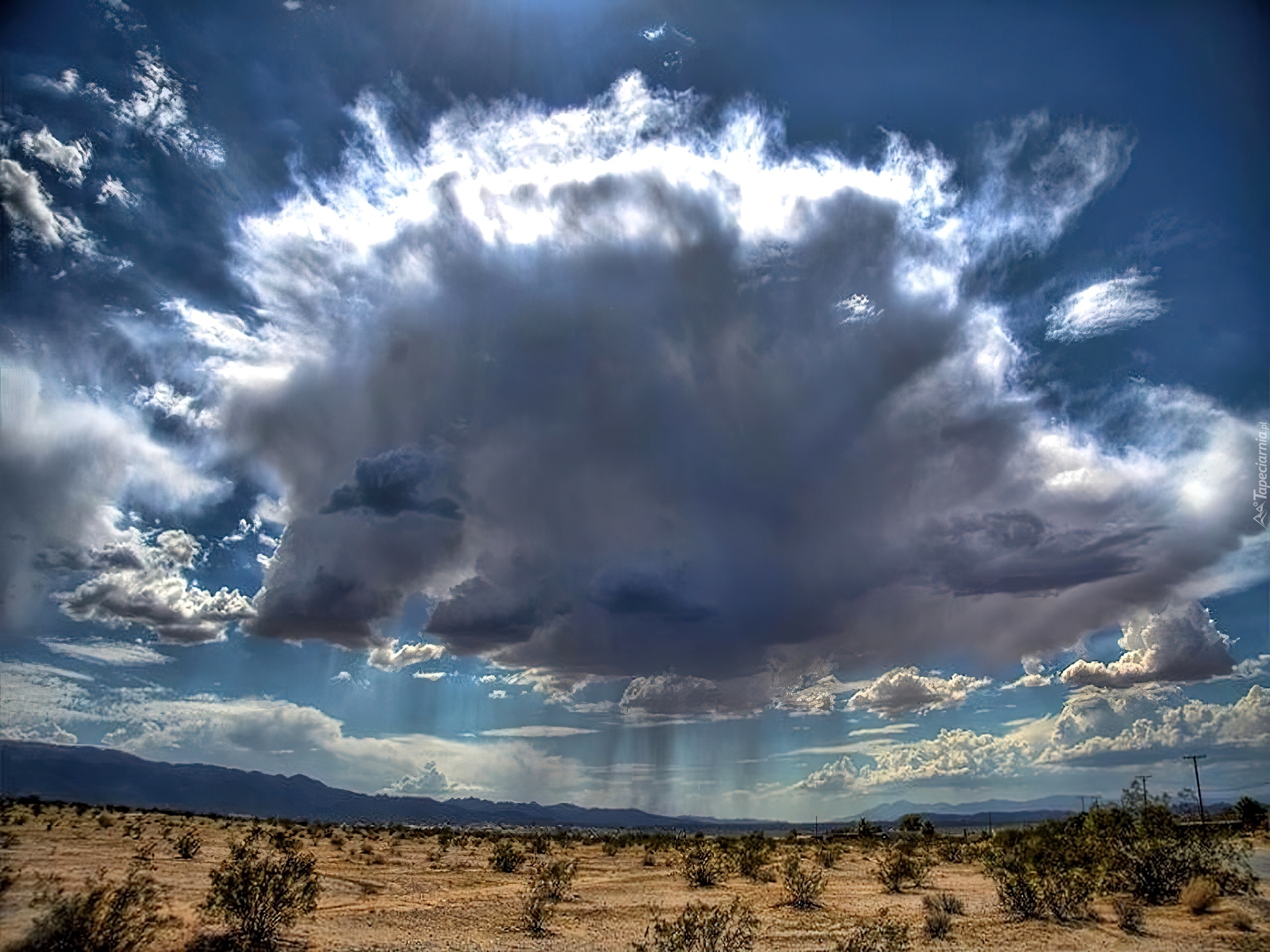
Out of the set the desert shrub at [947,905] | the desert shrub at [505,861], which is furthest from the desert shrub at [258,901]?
the desert shrub at [505,861]

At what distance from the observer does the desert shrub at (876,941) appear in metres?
18.7

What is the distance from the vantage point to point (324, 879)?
110 ft

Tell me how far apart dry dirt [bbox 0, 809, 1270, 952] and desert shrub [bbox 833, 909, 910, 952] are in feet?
2.08

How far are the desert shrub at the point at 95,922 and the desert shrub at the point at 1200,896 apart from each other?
33907 millimetres

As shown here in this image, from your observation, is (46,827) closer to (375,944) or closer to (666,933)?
(375,944)

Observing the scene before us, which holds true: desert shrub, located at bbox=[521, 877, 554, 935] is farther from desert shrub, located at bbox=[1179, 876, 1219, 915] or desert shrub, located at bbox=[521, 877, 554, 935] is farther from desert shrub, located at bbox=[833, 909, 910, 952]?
desert shrub, located at bbox=[1179, 876, 1219, 915]

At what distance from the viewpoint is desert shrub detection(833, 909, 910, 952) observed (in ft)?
61.3

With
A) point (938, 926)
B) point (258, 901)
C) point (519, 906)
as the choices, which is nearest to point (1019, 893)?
point (938, 926)

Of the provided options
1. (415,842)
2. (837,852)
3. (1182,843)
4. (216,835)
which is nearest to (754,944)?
(1182,843)

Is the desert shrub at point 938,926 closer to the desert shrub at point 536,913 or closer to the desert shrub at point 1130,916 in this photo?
the desert shrub at point 1130,916

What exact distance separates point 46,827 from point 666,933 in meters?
49.5

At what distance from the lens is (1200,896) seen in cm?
2595

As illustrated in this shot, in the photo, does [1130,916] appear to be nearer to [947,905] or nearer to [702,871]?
[947,905]

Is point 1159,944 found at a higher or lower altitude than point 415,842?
higher
